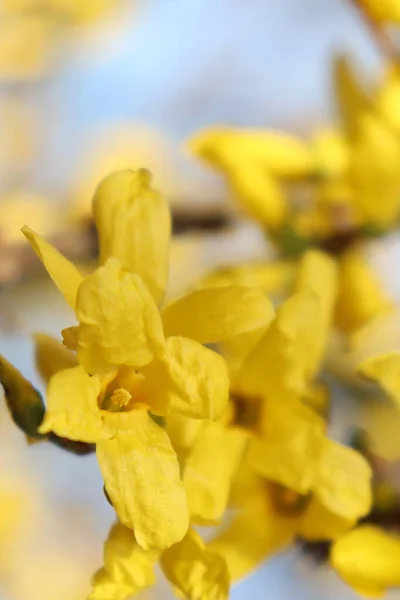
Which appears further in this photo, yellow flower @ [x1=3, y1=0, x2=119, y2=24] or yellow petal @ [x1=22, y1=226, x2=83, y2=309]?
yellow flower @ [x1=3, y1=0, x2=119, y2=24]

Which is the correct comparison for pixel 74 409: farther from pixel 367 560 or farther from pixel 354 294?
pixel 354 294

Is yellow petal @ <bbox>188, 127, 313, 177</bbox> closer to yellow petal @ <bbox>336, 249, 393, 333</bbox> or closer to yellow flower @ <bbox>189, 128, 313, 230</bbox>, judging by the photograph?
yellow flower @ <bbox>189, 128, 313, 230</bbox>

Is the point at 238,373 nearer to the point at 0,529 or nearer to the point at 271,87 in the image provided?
the point at 0,529

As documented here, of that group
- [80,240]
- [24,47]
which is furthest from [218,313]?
[24,47]

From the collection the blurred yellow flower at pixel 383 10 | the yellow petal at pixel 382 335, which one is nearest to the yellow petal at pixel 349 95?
the blurred yellow flower at pixel 383 10

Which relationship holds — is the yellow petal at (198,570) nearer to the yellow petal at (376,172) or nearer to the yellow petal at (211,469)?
the yellow petal at (211,469)

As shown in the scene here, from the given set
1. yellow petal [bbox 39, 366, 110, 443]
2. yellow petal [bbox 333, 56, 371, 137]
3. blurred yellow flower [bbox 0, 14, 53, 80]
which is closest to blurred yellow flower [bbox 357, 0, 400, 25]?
yellow petal [bbox 333, 56, 371, 137]
